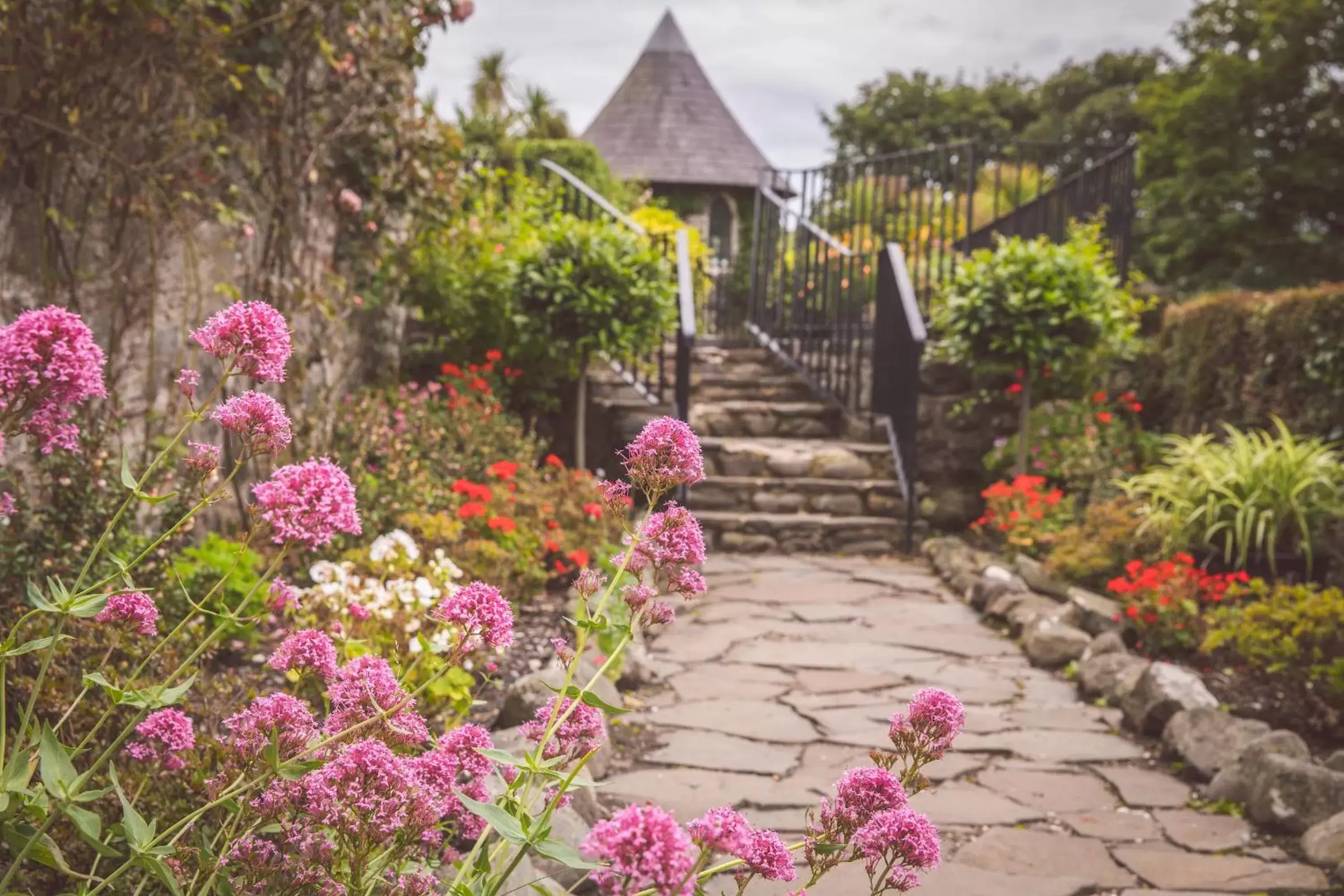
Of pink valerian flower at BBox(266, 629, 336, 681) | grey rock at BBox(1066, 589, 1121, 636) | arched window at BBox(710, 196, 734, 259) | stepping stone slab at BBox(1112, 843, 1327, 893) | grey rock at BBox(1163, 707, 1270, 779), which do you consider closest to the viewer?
pink valerian flower at BBox(266, 629, 336, 681)

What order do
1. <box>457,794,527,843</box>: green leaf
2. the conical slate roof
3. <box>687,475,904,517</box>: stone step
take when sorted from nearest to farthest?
<box>457,794,527,843</box>: green leaf → <box>687,475,904,517</box>: stone step → the conical slate roof

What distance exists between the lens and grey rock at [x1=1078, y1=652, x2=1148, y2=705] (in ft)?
13.8

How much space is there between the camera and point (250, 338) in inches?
57.0

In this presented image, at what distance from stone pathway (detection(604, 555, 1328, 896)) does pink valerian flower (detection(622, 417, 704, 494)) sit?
1545mm

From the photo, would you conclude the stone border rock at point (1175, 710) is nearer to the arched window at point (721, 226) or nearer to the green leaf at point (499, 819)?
the green leaf at point (499, 819)

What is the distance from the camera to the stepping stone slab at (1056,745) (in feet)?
12.1

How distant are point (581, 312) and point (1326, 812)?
16.1 ft

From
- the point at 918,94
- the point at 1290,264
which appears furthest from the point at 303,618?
the point at 918,94

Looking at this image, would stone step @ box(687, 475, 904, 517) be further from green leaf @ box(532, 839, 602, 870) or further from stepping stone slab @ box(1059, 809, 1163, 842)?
green leaf @ box(532, 839, 602, 870)

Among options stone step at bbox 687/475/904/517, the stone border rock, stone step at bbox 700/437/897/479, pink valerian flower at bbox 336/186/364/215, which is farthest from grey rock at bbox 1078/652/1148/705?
pink valerian flower at bbox 336/186/364/215

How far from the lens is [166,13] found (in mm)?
3924

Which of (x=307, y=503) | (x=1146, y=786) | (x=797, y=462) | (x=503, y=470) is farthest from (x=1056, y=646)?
(x=307, y=503)

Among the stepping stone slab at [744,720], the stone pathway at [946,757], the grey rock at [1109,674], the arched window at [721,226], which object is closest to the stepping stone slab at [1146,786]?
the stone pathway at [946,757]

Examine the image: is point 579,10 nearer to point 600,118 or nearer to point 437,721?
point 600,118
